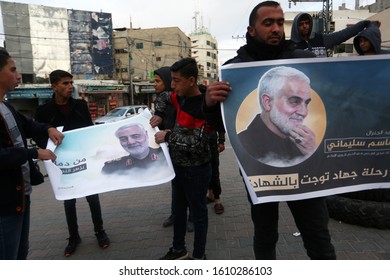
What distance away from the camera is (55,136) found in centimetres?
260

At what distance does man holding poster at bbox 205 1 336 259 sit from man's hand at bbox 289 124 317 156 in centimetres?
33

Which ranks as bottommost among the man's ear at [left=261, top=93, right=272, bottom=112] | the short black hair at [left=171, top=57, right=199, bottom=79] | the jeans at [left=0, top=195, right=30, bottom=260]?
the jeans at [left=0, top=195, right=30, bottom=260]

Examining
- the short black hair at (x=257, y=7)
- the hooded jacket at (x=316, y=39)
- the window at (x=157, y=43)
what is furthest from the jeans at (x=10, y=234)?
the window at (x=157, y=43)

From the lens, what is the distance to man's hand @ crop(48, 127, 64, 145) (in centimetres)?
259

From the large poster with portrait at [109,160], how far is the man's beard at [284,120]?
1.18m

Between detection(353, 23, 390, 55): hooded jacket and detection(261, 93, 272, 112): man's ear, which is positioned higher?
detection(353, 23, 390, 55): hooded jacket

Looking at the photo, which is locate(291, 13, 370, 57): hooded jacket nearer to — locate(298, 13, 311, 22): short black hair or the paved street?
locate(298, 13, 311, 22): short black hair

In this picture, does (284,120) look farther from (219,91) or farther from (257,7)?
(257,7)

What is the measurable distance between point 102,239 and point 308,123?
268cm

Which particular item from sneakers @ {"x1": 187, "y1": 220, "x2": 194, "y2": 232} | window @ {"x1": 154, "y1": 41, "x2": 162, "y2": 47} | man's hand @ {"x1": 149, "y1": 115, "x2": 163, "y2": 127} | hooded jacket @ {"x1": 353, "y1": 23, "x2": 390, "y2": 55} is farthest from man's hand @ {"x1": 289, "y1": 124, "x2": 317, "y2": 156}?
window @ {"x1": 154, "y1": 41, "x2": 162, "y2": 47}

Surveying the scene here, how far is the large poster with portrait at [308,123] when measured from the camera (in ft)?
5.97

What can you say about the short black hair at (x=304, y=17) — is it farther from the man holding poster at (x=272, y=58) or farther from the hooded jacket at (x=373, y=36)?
the man holding poster at (x=272, y=58)

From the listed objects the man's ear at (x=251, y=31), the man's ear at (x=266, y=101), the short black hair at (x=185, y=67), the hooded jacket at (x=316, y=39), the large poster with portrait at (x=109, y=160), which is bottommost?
the large poster with portrait at (x=109, y=160)

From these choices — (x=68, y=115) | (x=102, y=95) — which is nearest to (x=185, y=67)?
(x=68, y=115)
